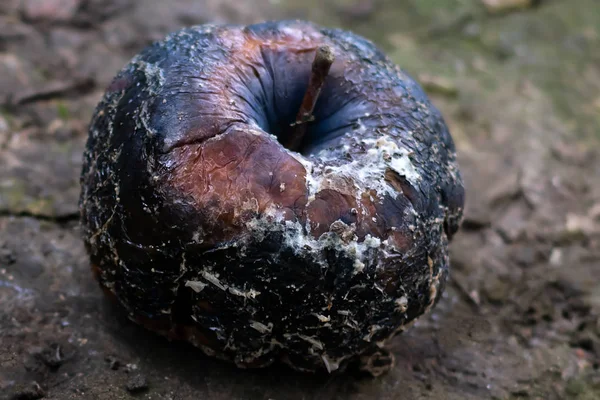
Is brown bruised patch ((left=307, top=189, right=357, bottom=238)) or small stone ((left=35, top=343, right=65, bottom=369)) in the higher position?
brown bruised patch ((left=307, top=189, right=357, bottom=238))

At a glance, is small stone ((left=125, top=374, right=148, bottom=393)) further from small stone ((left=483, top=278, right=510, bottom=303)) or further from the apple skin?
small stone ((left=483, top=278, right=510, bottom=303))

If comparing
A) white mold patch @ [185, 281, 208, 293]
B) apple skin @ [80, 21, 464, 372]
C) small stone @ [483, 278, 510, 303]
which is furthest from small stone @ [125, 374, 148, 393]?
small stone @ [483, 278, 510, 303]

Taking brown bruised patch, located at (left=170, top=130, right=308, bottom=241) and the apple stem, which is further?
the apple stem

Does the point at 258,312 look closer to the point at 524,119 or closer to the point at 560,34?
the point at 524,119

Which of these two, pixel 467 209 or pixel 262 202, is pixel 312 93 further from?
pixel 467 209

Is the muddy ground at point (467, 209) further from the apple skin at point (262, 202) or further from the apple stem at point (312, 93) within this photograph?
the apple stem at point (312, 93)

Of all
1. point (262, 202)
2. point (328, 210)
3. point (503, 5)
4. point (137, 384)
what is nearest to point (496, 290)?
point (328, 210)

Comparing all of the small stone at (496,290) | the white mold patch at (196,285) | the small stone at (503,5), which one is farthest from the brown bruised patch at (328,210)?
the small stone at (503,5)

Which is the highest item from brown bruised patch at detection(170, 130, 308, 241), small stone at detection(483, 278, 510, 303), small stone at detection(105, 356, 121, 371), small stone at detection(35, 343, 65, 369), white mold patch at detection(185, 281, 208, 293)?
brown bruised patch at detection(170, 130, 308, 241)
